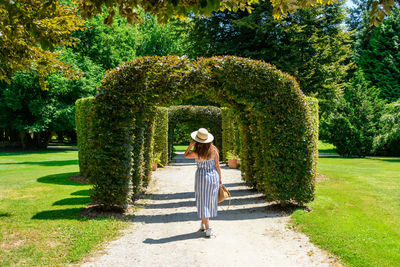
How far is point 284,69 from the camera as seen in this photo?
59.3 ft

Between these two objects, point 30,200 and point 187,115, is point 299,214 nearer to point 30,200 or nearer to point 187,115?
point 30,200

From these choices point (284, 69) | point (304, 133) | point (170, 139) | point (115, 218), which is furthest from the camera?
point (170, 139)

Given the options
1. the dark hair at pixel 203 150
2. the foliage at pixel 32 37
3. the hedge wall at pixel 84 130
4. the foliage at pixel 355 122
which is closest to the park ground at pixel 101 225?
the hedge wall at pixel 84 130

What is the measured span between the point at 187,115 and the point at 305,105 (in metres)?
13.5

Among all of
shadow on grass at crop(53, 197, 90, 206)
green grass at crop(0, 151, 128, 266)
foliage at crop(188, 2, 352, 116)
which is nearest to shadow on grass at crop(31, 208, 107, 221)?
green grass at crop(0, 151, 128, 266)

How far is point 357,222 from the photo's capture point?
614 centimetres

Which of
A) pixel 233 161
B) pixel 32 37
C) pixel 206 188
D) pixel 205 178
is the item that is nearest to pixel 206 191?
pixel 206 188

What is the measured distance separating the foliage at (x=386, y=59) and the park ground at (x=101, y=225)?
24.9 m

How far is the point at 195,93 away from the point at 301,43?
43.5 feet

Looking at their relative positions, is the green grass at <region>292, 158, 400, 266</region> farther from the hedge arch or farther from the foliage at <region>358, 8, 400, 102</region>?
the foliage at <region>358, 8, 400, 102</region>

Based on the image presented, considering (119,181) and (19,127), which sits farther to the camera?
(19,127)

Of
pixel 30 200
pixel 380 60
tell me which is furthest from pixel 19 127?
pixel 380 60

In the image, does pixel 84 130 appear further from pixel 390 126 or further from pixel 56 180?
pixel 390 126

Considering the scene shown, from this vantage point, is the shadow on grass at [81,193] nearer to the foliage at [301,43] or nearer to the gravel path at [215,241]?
the gravel path at [215,241]
